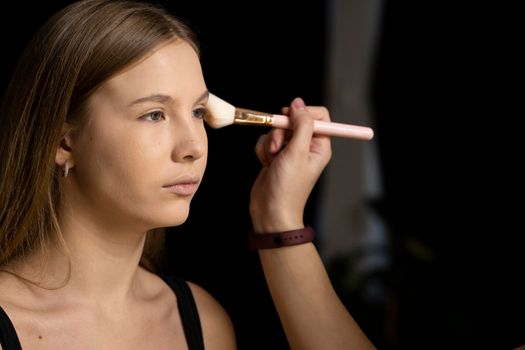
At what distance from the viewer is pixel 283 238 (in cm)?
129

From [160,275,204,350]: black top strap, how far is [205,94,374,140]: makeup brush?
A: 0.31 metres

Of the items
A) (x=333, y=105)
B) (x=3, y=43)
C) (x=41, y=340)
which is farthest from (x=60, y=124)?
(x=333, y=105)

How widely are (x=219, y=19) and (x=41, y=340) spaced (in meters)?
1.11

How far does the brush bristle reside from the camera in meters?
1.25

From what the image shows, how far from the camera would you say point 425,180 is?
246 centimetres

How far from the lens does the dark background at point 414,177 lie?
80.7 inches

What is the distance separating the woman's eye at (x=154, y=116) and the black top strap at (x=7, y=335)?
36 centimetres

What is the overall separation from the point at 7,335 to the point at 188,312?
341 mm

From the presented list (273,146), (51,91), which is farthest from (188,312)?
(51,91)

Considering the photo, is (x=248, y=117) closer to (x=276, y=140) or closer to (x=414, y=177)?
(x=276, y=140)

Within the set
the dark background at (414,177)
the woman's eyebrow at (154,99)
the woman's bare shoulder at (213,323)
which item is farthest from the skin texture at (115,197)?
the dark background at (414,177)

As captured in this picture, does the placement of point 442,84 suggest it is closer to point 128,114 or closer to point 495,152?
point 495,152

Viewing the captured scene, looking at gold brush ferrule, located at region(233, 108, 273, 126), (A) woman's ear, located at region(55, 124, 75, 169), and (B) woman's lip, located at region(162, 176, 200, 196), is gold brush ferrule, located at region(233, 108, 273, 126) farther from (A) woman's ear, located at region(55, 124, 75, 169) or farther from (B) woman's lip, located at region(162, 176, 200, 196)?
(A) woman's ear, located at region(55, 124, 75, 169)

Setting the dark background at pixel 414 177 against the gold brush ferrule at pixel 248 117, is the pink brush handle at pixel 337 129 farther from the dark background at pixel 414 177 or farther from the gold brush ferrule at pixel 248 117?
the dark background at pixel 414 177
